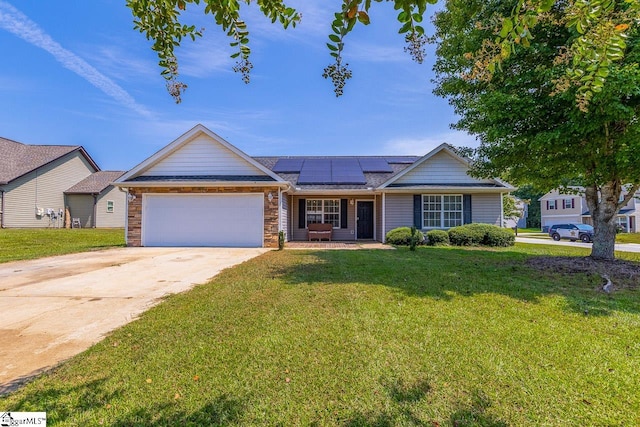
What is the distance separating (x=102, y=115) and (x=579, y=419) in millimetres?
18224

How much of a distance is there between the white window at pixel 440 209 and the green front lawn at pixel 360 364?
9708 millimetres

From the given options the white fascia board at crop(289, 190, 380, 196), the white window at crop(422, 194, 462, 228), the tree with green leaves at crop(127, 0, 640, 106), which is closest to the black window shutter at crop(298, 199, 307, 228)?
the white fascia board at crop(289, 190, 380, 196)

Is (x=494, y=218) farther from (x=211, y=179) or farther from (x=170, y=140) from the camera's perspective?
(x=170, y=140)

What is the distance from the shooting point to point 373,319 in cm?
391

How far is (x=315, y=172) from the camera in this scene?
1700cm

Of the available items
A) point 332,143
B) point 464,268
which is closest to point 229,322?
point 464,268

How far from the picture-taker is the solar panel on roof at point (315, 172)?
1608 centimetres

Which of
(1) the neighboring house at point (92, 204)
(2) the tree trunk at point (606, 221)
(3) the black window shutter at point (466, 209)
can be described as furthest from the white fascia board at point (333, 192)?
(1) the neighboring house at point (92, 204)

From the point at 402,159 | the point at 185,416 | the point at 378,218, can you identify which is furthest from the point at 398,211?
the point at 185,416

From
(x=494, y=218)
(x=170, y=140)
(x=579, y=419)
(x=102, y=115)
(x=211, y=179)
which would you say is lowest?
(x=579, y=419)

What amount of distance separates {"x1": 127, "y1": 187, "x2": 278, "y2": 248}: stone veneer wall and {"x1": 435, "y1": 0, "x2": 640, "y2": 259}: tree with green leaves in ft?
26.2

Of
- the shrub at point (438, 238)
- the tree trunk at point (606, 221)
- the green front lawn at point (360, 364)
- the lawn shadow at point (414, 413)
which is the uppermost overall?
the tree trunk at point (606, 221)

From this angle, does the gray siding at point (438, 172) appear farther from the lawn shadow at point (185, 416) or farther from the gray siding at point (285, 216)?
the lawn shadow at point (185, 416)

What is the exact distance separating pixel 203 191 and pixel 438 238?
1020cm
